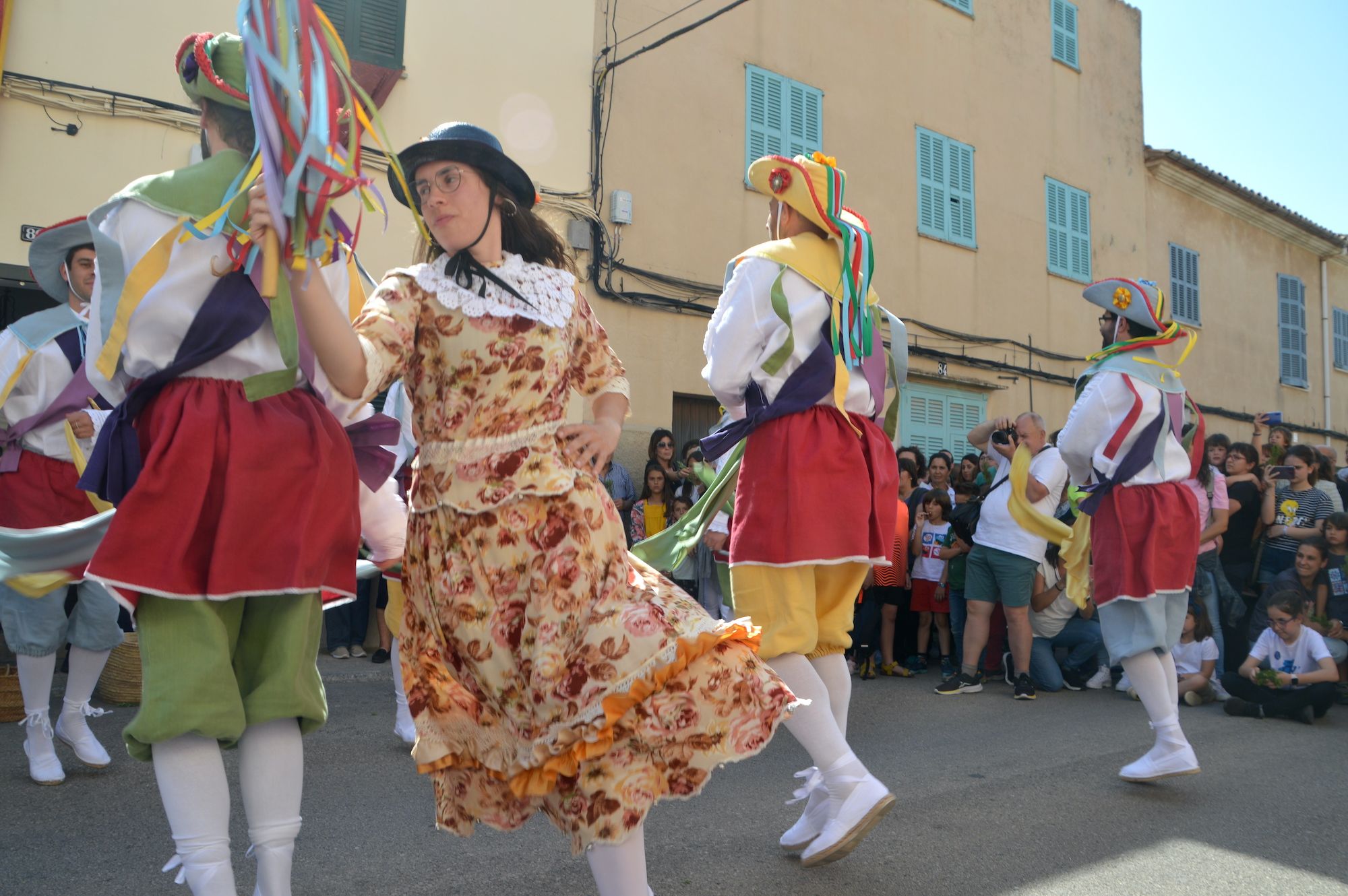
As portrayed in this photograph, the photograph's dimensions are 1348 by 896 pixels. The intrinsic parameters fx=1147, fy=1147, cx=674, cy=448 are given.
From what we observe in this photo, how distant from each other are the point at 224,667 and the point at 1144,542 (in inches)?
153

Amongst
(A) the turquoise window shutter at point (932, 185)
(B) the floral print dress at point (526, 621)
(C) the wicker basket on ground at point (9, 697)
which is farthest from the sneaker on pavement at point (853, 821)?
(A) the turquoise window shutter at point (932, 185)

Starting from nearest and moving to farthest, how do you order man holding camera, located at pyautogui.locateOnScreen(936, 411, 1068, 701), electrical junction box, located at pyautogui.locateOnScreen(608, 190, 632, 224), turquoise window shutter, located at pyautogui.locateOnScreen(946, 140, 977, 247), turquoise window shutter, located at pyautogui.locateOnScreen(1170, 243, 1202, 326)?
man holding camera, located at pyautogui.locateOnScreen(936, 411, 1068, 701) < electrical junction box, located at pyautogui.locateOnScreen(608, 190, 632, 224) < turquoise window shutter, located at pyautogui.locateOnScreen(946, 140, 977, 247) < turquoise window shutter, located at pyautogui.locateOnScreen(1170, 243, 1202, 326)

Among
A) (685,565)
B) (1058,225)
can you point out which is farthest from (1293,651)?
(1058,225)

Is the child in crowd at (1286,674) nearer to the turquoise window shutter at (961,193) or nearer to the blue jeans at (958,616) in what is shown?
the blue jeans at (958,616)

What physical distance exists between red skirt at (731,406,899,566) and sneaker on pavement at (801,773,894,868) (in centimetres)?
69

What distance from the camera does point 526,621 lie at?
254 cm

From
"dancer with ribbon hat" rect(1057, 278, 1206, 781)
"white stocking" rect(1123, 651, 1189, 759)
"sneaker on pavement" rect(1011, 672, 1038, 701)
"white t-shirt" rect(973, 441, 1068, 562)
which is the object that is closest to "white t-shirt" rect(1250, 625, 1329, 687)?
"sneaker on pavement" rect(1011, 672, 1038, 701)

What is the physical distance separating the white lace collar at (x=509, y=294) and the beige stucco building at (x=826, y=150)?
5.59 m

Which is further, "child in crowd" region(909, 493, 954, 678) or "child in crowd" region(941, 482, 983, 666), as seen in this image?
"child in crowd" region(909, 493, 954, 678)

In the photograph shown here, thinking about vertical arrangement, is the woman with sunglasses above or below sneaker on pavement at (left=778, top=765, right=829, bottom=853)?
above

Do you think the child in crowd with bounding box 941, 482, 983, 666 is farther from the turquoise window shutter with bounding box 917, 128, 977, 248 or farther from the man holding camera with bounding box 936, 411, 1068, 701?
the turquoise window shutter with bounding box 917, 128, 977, 248

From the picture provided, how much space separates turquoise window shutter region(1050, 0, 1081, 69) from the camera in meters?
16.1

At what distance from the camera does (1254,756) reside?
5562mm

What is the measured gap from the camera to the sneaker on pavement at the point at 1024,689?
24.4 ft
